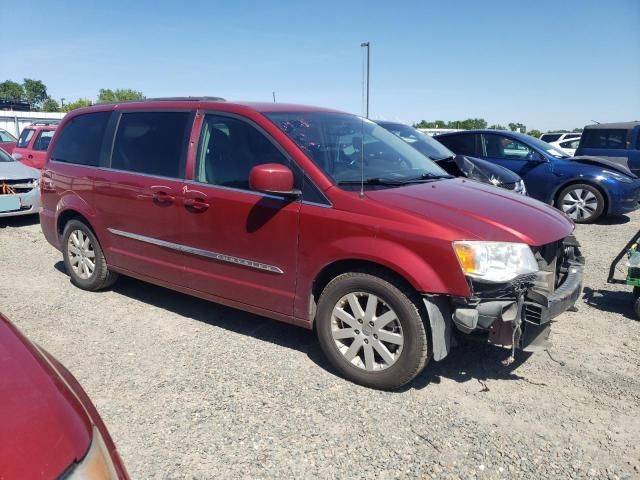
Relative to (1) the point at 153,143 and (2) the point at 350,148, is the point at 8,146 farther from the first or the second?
(2) the point at 350,148

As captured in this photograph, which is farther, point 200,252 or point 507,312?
point 200,252

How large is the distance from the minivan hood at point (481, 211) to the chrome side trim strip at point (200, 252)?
0.93 m

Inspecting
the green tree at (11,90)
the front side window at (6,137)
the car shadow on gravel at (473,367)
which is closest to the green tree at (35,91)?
the green tree at (11,90)

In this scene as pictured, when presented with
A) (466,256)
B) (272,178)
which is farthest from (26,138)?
(466,256)

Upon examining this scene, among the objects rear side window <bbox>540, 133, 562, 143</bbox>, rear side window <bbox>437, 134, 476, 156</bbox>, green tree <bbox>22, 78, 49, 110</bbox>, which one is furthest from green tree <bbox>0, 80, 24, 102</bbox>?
rear side window <bbox>437, 134, 476, 156</bbox>

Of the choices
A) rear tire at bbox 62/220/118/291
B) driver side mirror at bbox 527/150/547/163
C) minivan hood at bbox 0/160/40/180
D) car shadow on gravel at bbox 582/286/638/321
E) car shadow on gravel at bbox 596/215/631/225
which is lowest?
car shadow on gravel at bbox 596/215/631/225

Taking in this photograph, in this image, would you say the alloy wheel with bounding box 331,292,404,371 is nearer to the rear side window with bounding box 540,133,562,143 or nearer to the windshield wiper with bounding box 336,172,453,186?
the windshield wiper with bounding box 336,172,453,186

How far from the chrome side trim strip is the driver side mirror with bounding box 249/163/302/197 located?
60cm

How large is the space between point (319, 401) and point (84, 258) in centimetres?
314

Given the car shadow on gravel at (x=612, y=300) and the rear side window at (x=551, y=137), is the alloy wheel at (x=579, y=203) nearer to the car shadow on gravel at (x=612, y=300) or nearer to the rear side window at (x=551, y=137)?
the car shadow on gravel at (x=612, y=300)

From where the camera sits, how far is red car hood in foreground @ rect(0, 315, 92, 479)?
1.29 m

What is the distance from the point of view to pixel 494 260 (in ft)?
9.64

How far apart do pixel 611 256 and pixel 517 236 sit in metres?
4.47

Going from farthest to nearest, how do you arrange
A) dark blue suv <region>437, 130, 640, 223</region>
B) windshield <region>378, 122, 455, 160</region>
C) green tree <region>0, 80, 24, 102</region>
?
green tree <region>0, 80, 24, 102</region> < dark blue suv <region>437, 130, 640, 223</region> < windshield <region>378, 122, 455, 160</region>
